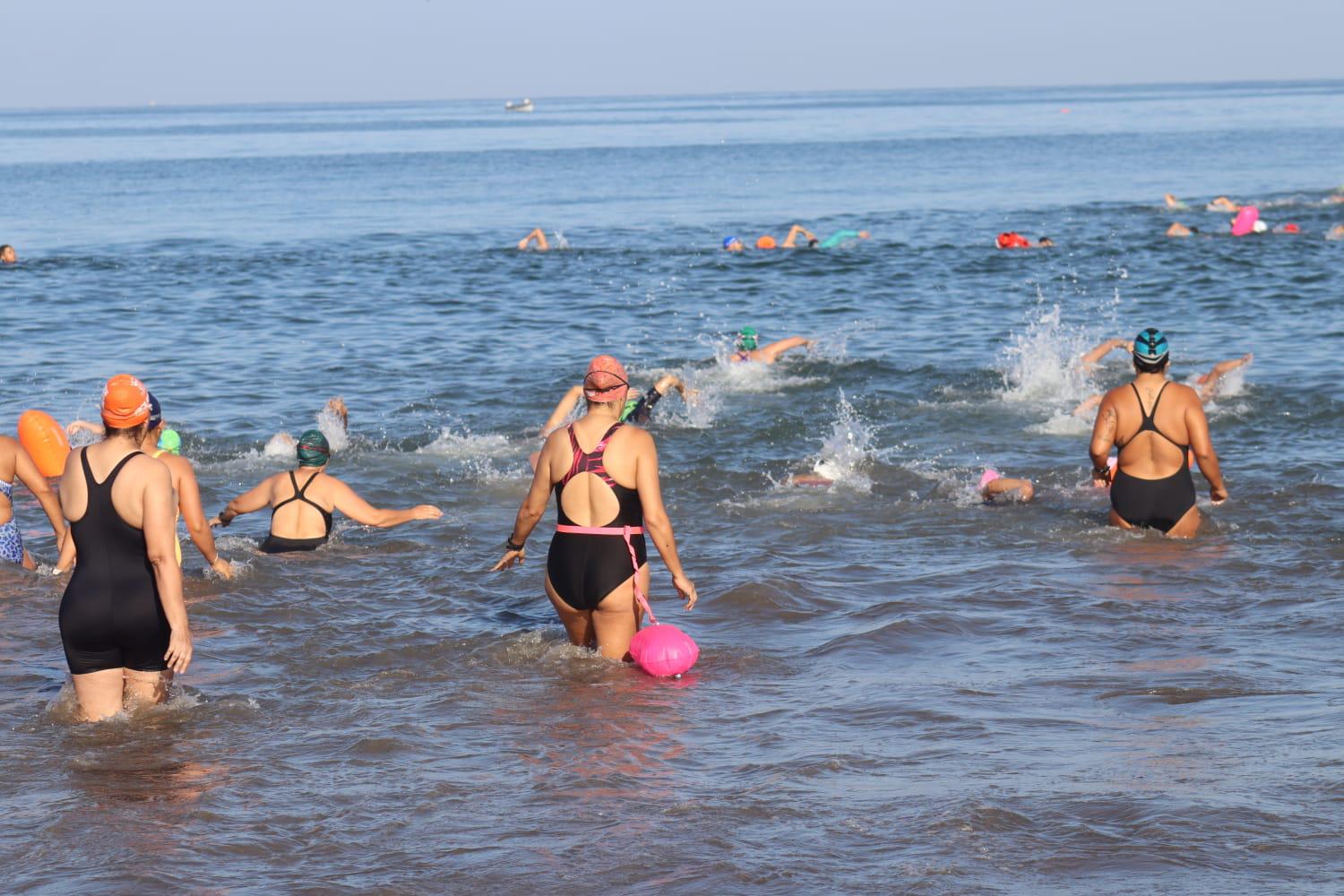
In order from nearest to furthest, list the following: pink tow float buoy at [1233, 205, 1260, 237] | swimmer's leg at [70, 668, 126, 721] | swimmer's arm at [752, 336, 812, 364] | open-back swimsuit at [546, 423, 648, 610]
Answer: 1. swimmer's leg at [70, 668, 126, 721]
2. open-back swimsuit at [546, 423, 648, 610]
3. swimmer's arm at [752, 336, 812, 364]
4. pink tow float buoy at [1233, 205, 1260, 237]

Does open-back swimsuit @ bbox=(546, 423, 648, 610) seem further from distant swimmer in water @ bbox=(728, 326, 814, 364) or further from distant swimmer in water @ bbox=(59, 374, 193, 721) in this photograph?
distant swimmer in water @ bbox=(728, 326, 814, 364)

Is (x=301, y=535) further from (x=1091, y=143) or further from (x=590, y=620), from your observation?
(x=1091, y=143)

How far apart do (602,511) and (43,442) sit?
543cm

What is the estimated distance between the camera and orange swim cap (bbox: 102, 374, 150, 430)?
20.7ft

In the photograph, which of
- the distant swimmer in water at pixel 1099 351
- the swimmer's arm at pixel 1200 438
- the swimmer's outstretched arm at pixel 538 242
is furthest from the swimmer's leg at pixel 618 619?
the swimmer's outstretched arm at pixel 538 242

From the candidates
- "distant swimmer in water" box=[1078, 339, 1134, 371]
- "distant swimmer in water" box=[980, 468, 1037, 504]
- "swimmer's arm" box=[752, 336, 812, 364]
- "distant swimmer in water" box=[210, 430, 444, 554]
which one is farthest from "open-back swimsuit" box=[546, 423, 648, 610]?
"swimmer's arm" box=[752, 336, 812, 364]

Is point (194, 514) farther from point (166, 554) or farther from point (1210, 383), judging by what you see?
point (1210, 383)

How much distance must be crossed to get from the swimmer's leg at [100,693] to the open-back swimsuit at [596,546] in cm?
227

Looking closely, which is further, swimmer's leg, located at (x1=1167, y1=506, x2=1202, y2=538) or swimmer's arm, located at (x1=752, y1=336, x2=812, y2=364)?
swimmer's arm, located at (x1=752, y1=336, x2=812, y2=364)

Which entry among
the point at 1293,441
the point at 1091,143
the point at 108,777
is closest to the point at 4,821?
the point at 108,777

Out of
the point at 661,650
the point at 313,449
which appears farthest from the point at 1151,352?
the point at 313,449

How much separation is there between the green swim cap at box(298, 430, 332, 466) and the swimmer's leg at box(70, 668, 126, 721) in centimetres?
365

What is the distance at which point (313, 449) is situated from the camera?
34.7 feet

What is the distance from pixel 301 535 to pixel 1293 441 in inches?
377
